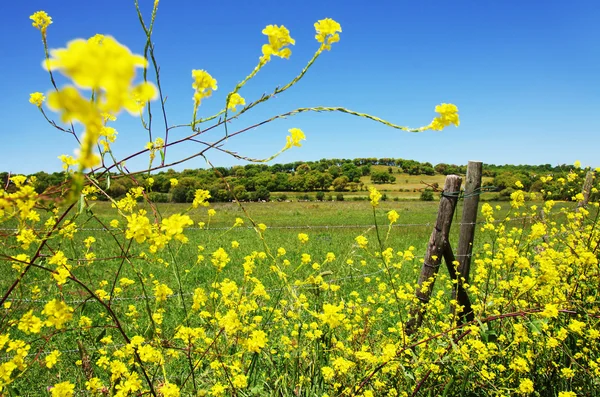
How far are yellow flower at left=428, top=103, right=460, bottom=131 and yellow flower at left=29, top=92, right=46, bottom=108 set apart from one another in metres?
1.40

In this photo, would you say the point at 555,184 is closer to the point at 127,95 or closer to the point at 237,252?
the point at 127,95

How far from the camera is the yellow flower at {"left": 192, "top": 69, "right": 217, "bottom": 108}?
1.08 metres

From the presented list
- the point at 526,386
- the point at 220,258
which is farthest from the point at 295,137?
the point at 526,386

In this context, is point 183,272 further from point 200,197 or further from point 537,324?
point 537,324

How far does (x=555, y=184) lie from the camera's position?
5.09 m

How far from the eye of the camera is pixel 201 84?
1.08 meters

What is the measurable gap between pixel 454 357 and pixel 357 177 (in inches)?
1875

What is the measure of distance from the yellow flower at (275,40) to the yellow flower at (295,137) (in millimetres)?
235

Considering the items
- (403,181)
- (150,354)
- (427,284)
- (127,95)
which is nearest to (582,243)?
(427,284)

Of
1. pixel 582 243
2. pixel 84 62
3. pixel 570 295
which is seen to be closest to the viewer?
pixel 84 62

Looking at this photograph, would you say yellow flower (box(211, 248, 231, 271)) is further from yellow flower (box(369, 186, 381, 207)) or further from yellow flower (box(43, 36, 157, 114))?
yellow flower (box(43, 36, 157, 114))

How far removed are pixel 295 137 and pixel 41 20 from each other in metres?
0.92

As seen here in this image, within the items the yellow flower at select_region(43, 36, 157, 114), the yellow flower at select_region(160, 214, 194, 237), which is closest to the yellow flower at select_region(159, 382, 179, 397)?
the yellow flower at select_region(160, 214, 194, 237)

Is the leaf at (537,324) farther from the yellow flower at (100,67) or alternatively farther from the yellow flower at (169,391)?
the yellow flower at (100,67)
